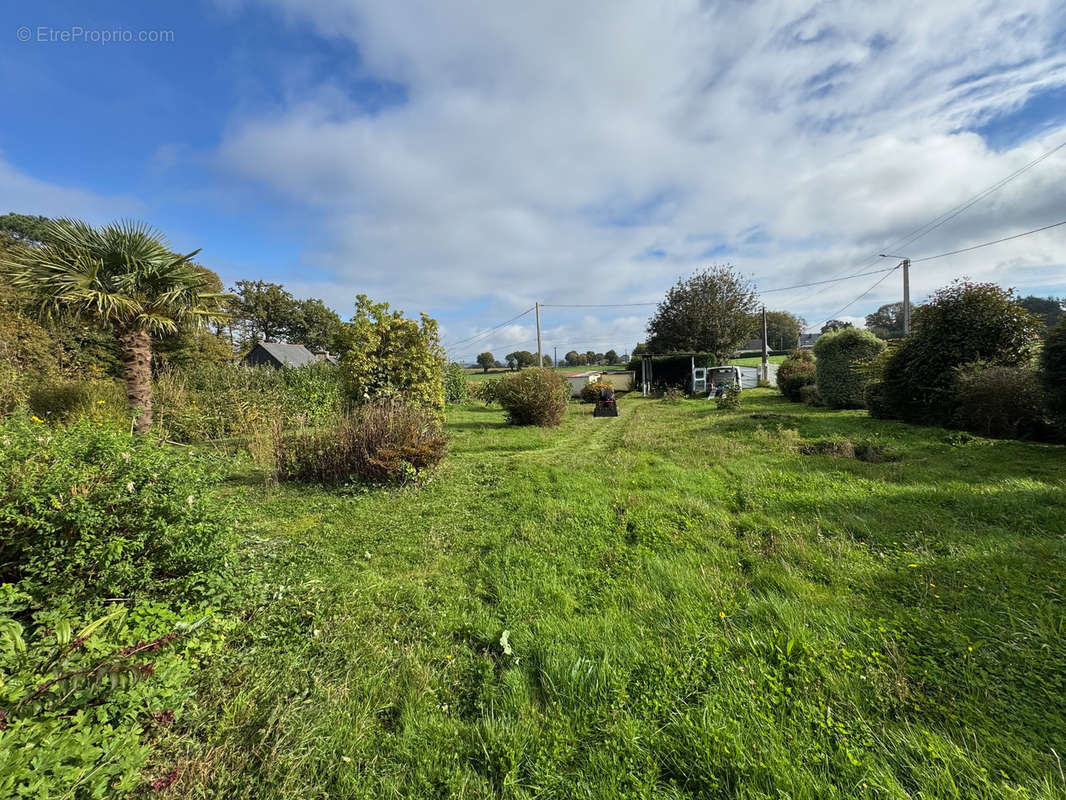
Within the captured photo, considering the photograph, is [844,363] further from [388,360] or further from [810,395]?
[388,360]

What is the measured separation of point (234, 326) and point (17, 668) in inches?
1840

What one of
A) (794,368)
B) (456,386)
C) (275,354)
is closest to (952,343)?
(794,368)

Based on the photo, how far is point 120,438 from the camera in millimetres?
2646

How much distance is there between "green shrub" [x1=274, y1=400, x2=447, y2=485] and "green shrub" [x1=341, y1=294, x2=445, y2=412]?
1815 millimetres

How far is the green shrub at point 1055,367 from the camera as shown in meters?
5.70

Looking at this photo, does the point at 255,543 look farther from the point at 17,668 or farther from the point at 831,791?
the point at 831,791

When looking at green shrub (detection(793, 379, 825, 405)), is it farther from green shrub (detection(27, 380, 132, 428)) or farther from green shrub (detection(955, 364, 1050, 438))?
green shrub (detection(27, 380, 132, 428))

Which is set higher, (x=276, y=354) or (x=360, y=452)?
(x=276, y=354)

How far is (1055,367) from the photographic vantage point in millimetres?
5809

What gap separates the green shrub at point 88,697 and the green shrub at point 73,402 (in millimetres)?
7676

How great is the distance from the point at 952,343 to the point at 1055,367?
8.72 feet

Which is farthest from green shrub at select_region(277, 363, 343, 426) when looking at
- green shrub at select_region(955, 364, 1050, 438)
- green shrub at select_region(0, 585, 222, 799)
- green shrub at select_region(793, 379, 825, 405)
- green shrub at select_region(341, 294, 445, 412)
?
green shrub at select_region(793, 379, 825, 405)

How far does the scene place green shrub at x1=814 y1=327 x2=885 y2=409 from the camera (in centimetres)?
1184

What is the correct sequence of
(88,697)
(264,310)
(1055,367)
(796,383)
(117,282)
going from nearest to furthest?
(88,697)
(1055,367)
(117,282)
(796,383)
(264,310)
